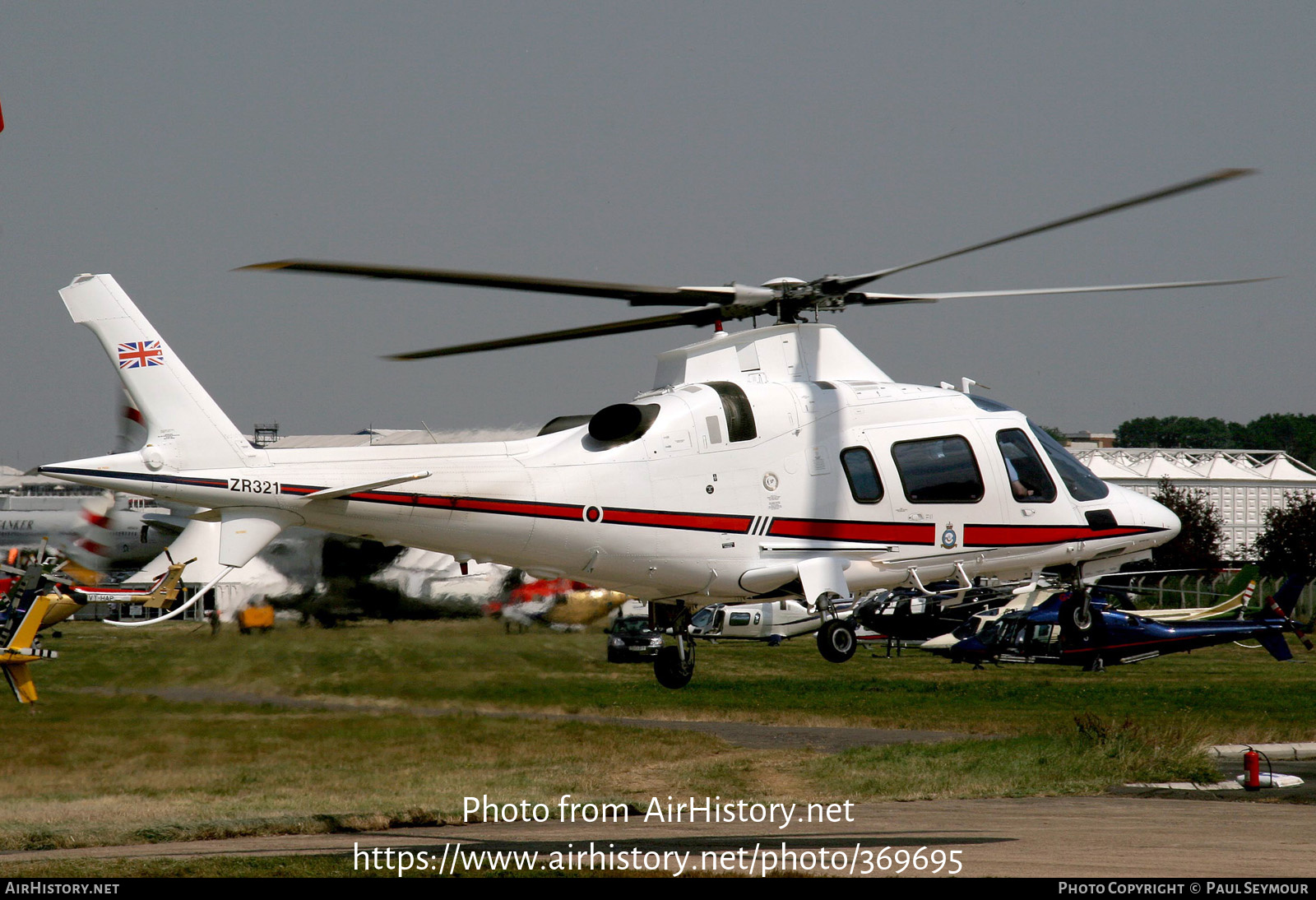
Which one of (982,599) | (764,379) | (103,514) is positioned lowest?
(982,599)

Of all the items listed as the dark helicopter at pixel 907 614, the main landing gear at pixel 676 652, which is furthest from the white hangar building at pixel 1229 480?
the main landing gear at pixel 676 652

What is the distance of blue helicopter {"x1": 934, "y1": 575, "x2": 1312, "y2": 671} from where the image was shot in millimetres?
35938

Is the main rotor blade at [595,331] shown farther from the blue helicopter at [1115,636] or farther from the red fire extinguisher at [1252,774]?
the blue helicopter at [1115,636]

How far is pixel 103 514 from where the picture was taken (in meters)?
22.4

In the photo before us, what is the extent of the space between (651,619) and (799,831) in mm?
7636

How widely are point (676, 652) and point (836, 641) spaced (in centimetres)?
201

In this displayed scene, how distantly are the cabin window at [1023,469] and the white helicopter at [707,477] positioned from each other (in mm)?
30

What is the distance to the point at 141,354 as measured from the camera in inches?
484

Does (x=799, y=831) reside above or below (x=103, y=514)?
below

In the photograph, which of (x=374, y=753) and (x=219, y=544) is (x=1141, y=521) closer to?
(x=219, y=544)

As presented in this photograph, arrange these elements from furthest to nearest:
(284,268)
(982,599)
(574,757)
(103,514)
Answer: (982,599)
(574,757)
(103,514)
(284,268)

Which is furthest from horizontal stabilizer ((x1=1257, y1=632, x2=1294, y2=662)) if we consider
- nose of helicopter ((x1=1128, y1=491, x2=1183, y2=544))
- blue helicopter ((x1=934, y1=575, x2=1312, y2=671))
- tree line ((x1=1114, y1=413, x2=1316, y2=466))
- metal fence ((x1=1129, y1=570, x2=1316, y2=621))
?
tree line ((x1=1114, y1=413, x2=1316, y2=466))

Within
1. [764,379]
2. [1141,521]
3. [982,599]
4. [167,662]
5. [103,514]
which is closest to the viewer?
[764,379]

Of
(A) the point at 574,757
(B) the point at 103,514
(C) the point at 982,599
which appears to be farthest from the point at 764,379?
(C) the point at 982,599
